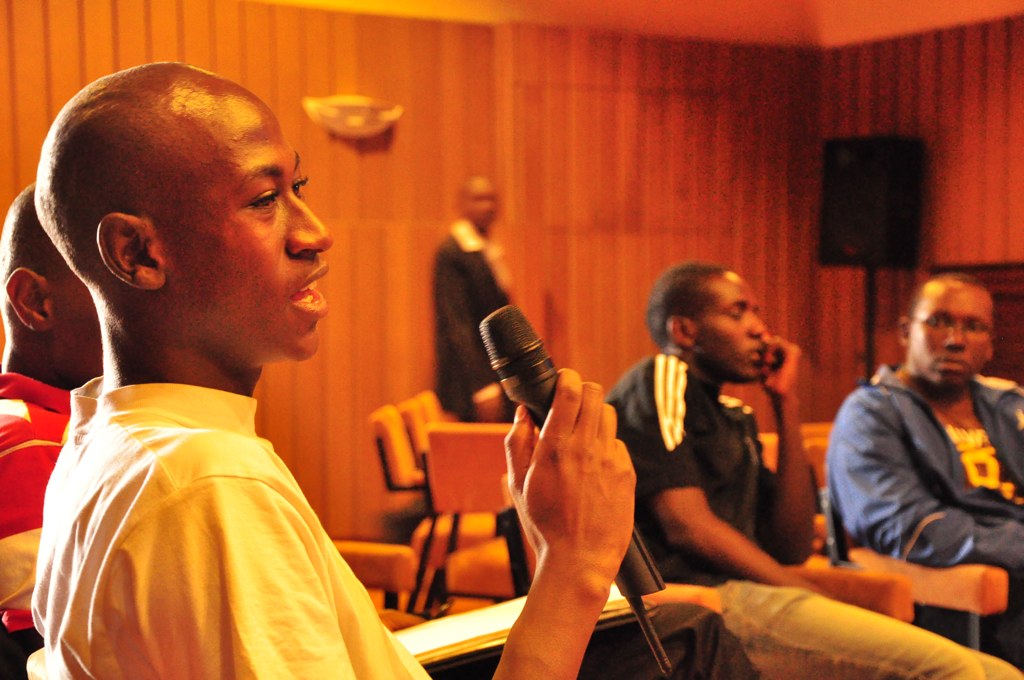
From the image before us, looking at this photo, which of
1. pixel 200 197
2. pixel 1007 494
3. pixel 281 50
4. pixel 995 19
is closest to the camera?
pixel 200 197

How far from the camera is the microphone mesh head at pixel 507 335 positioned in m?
0.94

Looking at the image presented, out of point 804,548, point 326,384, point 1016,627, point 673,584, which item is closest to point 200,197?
point 673,584

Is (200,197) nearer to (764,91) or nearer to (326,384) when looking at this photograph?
(326,384)

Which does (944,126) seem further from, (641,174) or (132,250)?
(132,250)

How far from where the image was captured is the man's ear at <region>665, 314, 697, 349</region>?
9.21 ft

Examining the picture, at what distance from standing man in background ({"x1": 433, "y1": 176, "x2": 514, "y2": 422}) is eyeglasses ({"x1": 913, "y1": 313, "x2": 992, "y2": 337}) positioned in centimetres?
233

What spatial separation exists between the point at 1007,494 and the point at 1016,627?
0.41 meters

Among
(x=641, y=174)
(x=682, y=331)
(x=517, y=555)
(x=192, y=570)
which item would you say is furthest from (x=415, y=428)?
(x=192, y=570)

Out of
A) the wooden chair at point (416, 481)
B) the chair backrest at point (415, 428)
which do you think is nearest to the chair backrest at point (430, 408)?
the wooden chair at point (416, 481)

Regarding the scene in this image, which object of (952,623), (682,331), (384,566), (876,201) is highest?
(876,201)

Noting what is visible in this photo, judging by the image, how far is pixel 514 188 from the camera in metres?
6.52

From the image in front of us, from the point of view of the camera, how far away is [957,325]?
3.33 metres

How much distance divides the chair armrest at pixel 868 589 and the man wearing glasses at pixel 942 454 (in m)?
0.34

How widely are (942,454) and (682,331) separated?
0.91m
